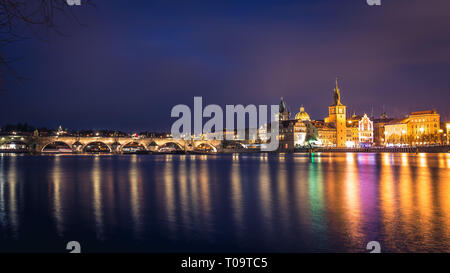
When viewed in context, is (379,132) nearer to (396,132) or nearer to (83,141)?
(396,132)

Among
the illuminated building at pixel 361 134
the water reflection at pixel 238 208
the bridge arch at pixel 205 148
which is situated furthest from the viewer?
the bridge arch at pixel 205 148

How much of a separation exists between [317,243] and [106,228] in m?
6.59

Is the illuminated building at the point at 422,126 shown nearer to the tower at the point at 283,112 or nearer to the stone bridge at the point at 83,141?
the tower at the point at 283,112

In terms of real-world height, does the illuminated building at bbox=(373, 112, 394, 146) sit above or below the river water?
above

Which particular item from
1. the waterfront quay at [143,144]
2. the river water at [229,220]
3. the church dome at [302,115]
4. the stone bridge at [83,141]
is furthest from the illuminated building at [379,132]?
the river water at [229,220]

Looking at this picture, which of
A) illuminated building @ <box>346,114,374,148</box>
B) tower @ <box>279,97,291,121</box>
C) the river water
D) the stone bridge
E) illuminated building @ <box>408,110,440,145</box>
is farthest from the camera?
tower @ <box>279,97,291,121</box>

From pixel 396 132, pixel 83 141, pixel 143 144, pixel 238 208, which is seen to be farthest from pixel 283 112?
pixel 238 208

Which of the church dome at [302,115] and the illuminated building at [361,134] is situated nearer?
the illuminated building at [361,134]

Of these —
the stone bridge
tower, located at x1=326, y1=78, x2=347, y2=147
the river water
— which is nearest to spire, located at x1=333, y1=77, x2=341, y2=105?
tower, located at x1=326, y1=78, x2=347, y2=147

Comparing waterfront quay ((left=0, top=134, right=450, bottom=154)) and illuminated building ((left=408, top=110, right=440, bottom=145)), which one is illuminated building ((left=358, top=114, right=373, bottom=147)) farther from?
waterfront quay ((left=0, top=134, right=450, bottom=154))

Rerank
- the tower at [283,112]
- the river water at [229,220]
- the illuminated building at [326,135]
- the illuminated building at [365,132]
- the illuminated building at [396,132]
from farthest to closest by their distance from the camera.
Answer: the tower at [283,112] < the illuminated building at [365,132] < the illuminated building at [326,135] < the illuminated building at [396,132] < the river water at [229,220]

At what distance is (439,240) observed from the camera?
10062 mm
